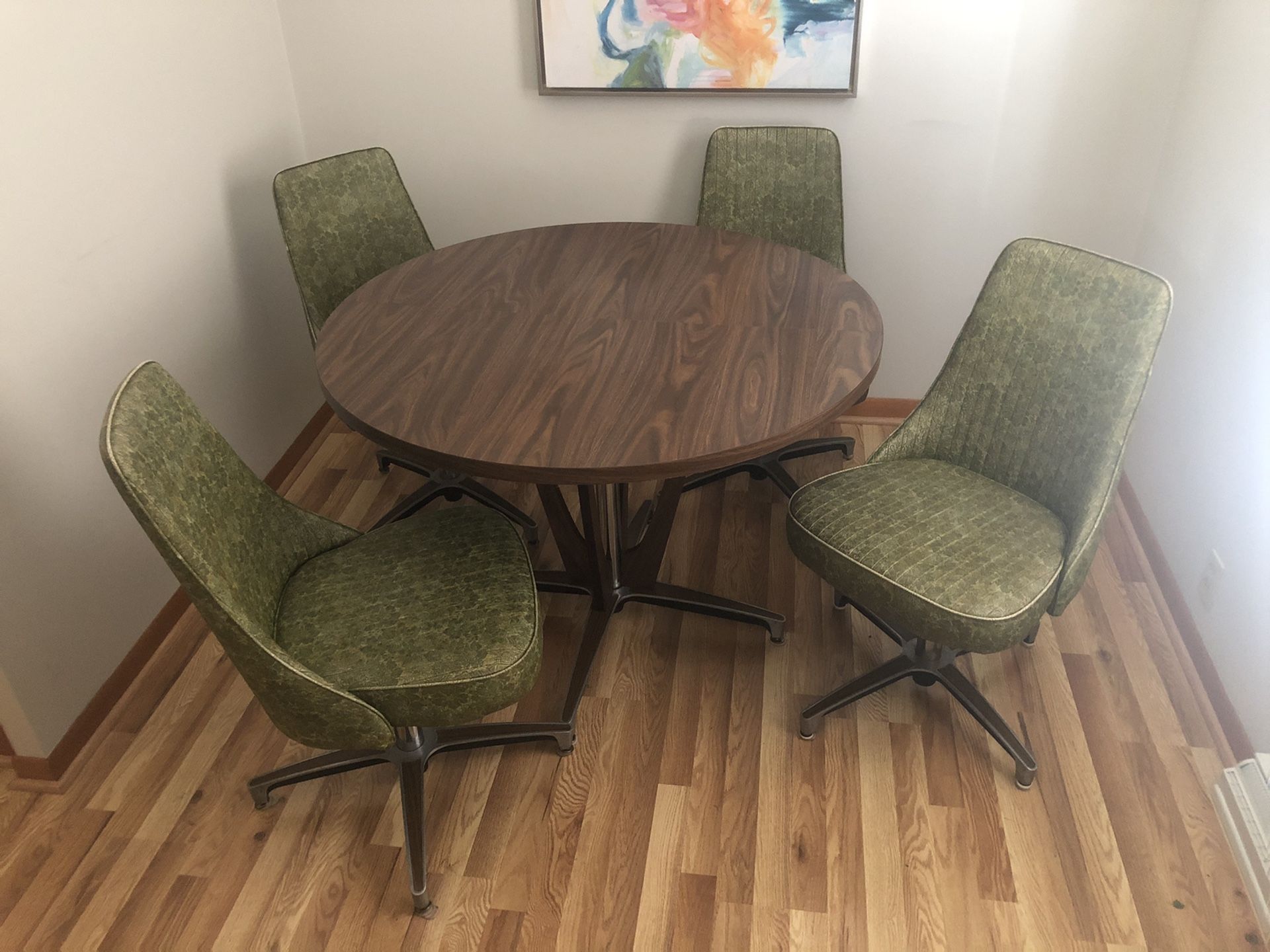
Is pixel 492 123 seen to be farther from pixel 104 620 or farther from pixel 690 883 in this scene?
pixel 690 883

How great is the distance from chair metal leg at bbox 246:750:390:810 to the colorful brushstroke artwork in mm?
1969

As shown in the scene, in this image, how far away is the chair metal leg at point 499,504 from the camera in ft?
9.02

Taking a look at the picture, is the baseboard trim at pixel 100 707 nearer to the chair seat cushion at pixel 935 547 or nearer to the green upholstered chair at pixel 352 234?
the green upholstered chair at pixel 352 234

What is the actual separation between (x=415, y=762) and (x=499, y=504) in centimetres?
105

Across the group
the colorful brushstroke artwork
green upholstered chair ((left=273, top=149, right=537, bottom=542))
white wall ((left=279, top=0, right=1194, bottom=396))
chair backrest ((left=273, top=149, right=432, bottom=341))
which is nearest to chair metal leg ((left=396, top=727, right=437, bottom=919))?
green upholstered chair ((left=273, top=149, right=537, bottom=542))

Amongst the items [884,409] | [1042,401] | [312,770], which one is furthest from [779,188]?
[312,770]

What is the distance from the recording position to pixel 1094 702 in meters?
2.21

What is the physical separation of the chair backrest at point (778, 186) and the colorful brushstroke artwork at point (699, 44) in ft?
0.52

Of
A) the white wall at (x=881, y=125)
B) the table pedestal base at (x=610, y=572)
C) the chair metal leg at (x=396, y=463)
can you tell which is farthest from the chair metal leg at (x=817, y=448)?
the chair metal leg at (x=396, y=463)

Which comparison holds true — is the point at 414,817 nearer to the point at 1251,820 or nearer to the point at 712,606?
the point at 712,606

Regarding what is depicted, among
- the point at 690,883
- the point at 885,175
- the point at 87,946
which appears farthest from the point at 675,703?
the point at 885,175

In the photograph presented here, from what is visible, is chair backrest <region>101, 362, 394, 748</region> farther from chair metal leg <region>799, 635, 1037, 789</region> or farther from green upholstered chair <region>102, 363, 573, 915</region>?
chair metal leg <region>799, 635, 1037, 789</region>

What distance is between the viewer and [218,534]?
163 cm

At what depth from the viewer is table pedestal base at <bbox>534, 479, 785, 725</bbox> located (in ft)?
7.23
